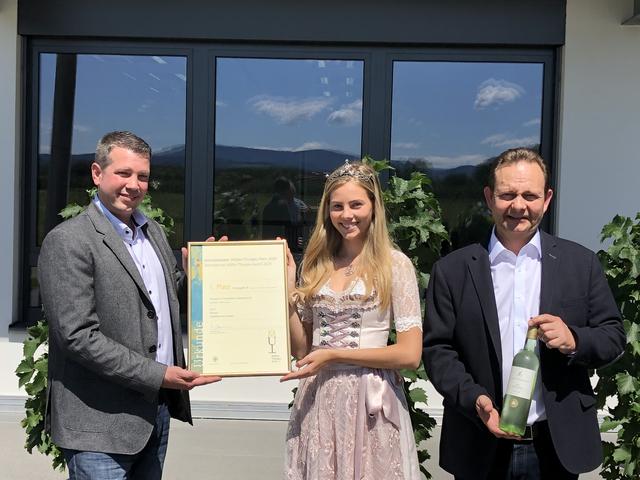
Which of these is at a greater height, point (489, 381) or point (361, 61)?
point (361, 61)

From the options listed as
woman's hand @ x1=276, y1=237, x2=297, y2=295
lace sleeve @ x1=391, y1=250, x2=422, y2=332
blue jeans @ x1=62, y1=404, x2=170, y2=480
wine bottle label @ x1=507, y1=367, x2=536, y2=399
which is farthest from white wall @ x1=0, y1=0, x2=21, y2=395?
wine bottle label @ x1=507, y1=367, x2=536, y2=399

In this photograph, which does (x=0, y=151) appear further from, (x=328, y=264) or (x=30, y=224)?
(x=328, y=264)

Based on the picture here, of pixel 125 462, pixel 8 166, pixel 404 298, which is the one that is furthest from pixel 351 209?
pixel 8 166

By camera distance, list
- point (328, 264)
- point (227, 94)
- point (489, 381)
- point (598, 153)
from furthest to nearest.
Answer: point (227, 94) → point (598, 153) → point (328, 264) → point (489, 381)

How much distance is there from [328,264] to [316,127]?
3324 millimetres

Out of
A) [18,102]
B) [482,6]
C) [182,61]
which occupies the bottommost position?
[18,102]

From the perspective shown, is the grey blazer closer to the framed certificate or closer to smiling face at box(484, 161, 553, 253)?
the framed certificate

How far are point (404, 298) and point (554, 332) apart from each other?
528 mm

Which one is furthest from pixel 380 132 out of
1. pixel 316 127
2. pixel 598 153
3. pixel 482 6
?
pixel 598 153

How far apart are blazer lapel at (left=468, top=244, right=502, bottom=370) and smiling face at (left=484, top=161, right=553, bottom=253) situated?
125 millimetres

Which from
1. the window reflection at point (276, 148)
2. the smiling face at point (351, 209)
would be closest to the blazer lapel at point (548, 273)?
the smiling face at point (351, 209)

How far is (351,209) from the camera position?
232cm

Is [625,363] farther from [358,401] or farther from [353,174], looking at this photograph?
[353,174]

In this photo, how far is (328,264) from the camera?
95.0 inches
